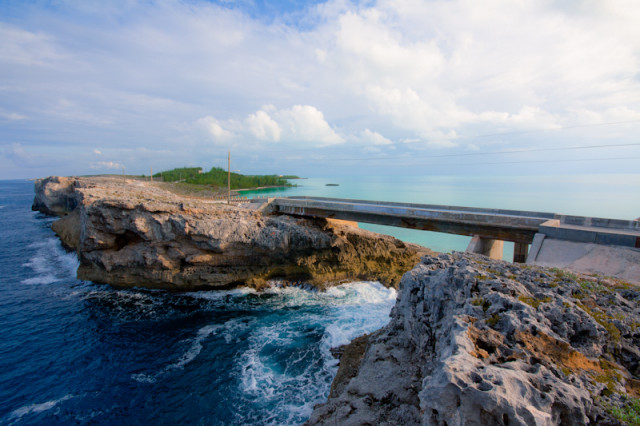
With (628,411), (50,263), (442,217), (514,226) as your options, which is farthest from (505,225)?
(50,263)

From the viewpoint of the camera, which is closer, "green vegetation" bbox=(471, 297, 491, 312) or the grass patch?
the grass patch

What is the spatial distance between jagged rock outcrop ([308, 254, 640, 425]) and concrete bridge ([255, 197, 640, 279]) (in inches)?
A: 254

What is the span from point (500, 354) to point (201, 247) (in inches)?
839

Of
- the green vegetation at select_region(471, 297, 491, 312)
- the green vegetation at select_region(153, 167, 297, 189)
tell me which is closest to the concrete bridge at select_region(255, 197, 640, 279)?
the green vegetation at select_region(471, 297, 491, 312)

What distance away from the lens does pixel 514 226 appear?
16719mm

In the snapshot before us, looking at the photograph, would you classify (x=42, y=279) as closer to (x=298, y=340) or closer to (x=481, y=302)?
(x=298, y=340)

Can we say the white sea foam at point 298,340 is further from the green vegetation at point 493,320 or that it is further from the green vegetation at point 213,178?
the green vegetation at point 213,178

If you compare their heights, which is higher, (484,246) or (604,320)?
(604,320)

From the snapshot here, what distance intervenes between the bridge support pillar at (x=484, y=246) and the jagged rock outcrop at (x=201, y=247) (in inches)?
312

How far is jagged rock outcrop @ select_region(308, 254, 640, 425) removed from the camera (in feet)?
12.1

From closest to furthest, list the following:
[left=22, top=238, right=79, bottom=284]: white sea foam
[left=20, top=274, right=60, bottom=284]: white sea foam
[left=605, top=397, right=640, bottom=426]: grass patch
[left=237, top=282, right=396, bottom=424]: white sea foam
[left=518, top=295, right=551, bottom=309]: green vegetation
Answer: [left=605, top=397, right=640, bottom=426]: grass patch
[left=518, top=295, right=551, bottom=309]: green vegetation
[left=237, top=282, right=396, bottom=424]: white sea foam
[left=20, top=274, right=60, bottom=284]: white sea foam
[left=22, top=238, right=79, bottom=284]: white sea foam

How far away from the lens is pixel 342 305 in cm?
2059

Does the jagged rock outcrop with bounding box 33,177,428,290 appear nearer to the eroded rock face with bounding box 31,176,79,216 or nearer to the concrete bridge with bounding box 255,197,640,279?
the concrete bridge with bounding box 255,197,640,279

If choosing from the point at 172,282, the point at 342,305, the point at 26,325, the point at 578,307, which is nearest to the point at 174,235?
the point at 172,282
